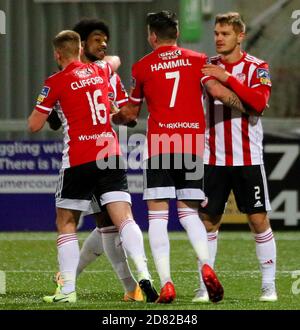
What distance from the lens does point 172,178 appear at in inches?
332

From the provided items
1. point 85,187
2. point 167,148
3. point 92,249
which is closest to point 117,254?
point 92,249

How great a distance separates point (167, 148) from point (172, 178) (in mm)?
219

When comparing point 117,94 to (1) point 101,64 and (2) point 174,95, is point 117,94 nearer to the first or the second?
(1) point 101,64

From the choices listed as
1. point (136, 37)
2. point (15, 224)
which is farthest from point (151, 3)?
point (15, 224)

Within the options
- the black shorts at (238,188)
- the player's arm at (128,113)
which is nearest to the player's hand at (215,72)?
the player's arm at (128,113)

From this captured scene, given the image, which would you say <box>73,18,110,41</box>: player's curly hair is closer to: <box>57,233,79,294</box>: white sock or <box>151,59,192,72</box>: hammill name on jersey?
<box>151,59,192,72</box>: hammill name on jersey

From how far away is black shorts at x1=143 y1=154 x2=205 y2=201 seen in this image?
8.38m

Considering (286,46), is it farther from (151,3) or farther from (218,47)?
(218,47)

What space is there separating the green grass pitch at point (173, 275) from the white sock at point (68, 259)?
15 cm

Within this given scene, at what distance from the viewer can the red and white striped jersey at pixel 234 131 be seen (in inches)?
337

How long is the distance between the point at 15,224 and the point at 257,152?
19.1 ft

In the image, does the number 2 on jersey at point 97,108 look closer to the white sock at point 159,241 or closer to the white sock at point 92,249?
the white sock at point 159,241

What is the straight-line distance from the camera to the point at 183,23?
14.4 m

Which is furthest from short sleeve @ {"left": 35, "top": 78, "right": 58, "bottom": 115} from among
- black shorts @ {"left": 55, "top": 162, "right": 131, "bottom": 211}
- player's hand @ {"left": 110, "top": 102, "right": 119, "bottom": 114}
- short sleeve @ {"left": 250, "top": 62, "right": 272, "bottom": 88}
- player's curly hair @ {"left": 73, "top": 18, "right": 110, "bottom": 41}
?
short sleeve @ {"left": 250, "top": 62, "right": 272, "bottom": 88}
